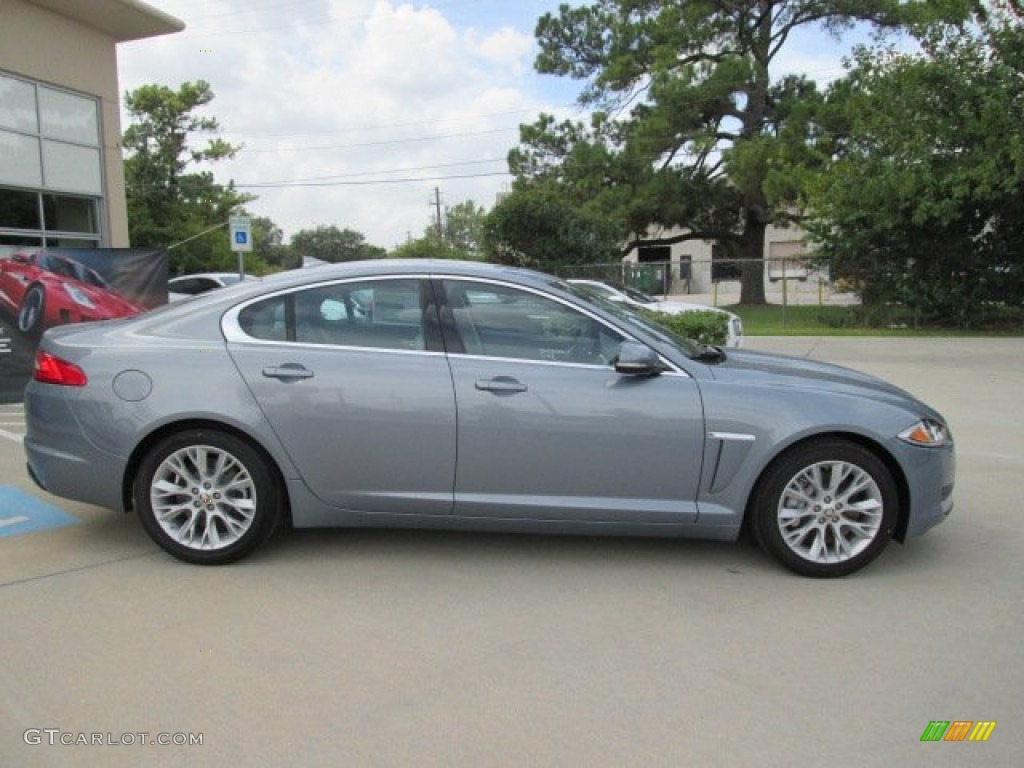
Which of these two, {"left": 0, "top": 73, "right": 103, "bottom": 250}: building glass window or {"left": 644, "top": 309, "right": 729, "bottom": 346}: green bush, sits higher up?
{"left": 0, "top": 73, "right": 103, "bottom": 250}: building glass window

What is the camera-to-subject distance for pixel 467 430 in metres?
4.11

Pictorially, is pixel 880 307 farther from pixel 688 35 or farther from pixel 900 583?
pixel 900 583

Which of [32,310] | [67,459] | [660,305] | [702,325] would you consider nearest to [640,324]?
[67,459]

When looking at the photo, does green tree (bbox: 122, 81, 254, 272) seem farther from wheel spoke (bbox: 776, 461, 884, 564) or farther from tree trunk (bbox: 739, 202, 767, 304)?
wheel spoke (bbox: 776, 461, 884, 564)

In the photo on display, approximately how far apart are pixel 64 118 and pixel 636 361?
11916mm

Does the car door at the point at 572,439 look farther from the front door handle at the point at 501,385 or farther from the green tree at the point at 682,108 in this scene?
the green tree at the point at 682,108

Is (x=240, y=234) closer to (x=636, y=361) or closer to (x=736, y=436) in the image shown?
(x=636, y=361)

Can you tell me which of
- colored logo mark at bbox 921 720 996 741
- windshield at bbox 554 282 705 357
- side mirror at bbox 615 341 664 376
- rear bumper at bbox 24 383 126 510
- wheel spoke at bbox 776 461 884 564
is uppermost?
windshield at bbox 554 282 705 357

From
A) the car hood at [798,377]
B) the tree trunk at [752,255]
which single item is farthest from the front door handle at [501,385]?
the tree trunk at [752,255]

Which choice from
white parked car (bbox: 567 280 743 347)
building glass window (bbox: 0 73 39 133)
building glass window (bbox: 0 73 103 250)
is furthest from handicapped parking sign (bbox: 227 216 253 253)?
white parked car (bbox: 567 280 743 347)

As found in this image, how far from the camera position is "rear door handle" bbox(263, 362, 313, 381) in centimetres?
419

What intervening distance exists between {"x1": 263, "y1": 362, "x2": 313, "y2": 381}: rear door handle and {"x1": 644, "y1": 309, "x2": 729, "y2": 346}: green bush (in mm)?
8118

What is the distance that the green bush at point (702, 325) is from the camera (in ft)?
38.6

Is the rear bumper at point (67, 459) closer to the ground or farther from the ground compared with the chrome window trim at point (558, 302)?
closer to the ground
